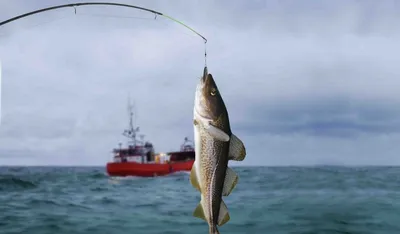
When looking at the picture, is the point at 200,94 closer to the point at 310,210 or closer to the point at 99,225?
the point at 99,225

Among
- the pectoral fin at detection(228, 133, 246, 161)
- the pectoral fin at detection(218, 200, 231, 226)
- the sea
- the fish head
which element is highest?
the fish head

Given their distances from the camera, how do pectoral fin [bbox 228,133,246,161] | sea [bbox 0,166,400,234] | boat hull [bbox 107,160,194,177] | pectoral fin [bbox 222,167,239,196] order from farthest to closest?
boat hull [bbox 107,160,194,177] → sea [bbox 0,166,400,234] → pectoral fin [bbox 222,167,239,196] → pectoral fin [bbox 228,133,246,161]

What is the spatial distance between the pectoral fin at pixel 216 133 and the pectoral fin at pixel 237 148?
0.17 metres

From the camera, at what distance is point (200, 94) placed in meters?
5.39

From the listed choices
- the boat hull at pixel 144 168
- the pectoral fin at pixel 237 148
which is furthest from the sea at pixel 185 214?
the pectoral fin at pixel 237 148

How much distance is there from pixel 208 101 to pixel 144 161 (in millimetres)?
74884

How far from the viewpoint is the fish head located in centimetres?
535

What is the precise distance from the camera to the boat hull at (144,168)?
72.7m

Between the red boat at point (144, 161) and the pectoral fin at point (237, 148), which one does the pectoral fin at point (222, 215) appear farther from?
the red boat at point (144, 161)

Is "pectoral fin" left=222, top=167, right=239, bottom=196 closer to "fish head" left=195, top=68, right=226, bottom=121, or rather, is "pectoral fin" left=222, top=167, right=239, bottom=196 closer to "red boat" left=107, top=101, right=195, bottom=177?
"fish head" left=195, top=68, right=226, bottom=121

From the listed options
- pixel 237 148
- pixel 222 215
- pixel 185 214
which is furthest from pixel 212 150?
pixel 185 214

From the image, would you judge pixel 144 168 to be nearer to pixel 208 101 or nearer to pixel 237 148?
pixel 237 148

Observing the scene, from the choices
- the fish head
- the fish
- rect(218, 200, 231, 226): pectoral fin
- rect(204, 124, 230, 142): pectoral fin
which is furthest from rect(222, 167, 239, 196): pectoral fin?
the fish head

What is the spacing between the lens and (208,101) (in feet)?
17.7
